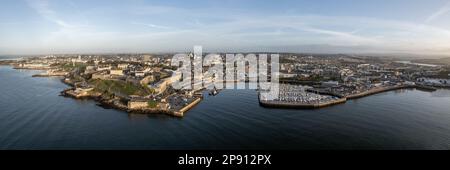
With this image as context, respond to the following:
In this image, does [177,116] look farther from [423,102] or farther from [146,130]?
[423,102]

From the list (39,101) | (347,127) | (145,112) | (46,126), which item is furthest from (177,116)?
(39,101)

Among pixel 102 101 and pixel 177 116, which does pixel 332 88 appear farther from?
pixel 102 101

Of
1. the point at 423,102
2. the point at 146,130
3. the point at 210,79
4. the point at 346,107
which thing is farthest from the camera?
the point at 210,79

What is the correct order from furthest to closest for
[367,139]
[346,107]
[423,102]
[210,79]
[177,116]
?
[210,79], [423,102], [346,107], [177,116], [367,139]

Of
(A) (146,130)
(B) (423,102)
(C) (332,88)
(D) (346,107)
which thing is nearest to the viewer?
(A) (146,130)

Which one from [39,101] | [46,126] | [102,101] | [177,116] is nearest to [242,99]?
[177,116]

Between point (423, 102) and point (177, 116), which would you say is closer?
point (177, 116)
